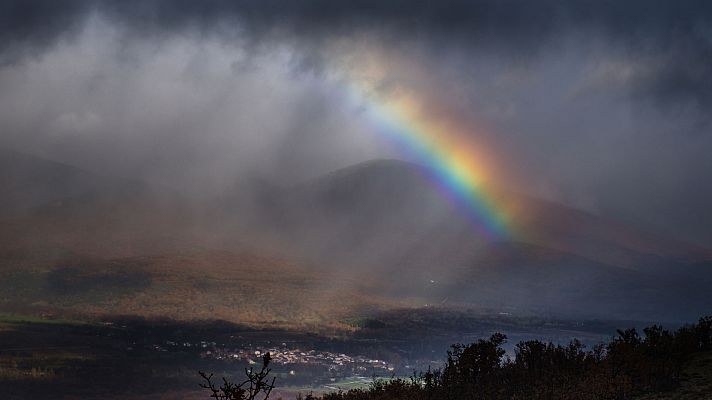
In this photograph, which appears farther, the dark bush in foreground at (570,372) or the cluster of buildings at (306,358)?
the cluster of buildings at (306,358)

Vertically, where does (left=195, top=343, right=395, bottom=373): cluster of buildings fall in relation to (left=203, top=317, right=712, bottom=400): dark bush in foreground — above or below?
below

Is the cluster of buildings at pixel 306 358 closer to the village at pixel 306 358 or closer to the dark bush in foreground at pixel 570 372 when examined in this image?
the village at pixel 306 358

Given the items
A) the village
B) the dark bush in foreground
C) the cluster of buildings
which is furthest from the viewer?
the cluster of buildings

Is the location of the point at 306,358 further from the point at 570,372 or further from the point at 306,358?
the point at 570,372

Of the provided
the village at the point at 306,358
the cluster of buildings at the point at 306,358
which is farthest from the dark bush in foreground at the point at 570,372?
the cluster of buildings at the point at 306,358

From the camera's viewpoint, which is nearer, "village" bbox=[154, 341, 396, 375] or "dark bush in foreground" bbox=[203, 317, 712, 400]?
"dark bush in foreground" bbox=[203, 317, 712, 400]

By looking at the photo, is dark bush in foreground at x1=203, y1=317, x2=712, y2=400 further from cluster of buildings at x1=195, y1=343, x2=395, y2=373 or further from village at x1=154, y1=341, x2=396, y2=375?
cluster of buildings at x1=195, y1=343, x2=395, y2=373

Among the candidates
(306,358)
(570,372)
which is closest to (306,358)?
(306,358)

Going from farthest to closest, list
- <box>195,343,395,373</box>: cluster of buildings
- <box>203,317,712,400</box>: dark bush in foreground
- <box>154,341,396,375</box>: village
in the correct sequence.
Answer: <box>195,343,395,373</box>: cluster of buildings → <box>154,341,396,375</box>: village → <box>203,317,712,400</box>: dark bush in foreground

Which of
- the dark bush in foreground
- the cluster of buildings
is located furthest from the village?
the dark bush in foreground

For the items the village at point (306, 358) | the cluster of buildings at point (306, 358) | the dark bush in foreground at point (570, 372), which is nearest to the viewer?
the dark bush in foreground at point (570, 372)

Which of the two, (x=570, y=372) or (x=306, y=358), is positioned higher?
(x=570, y=372)
